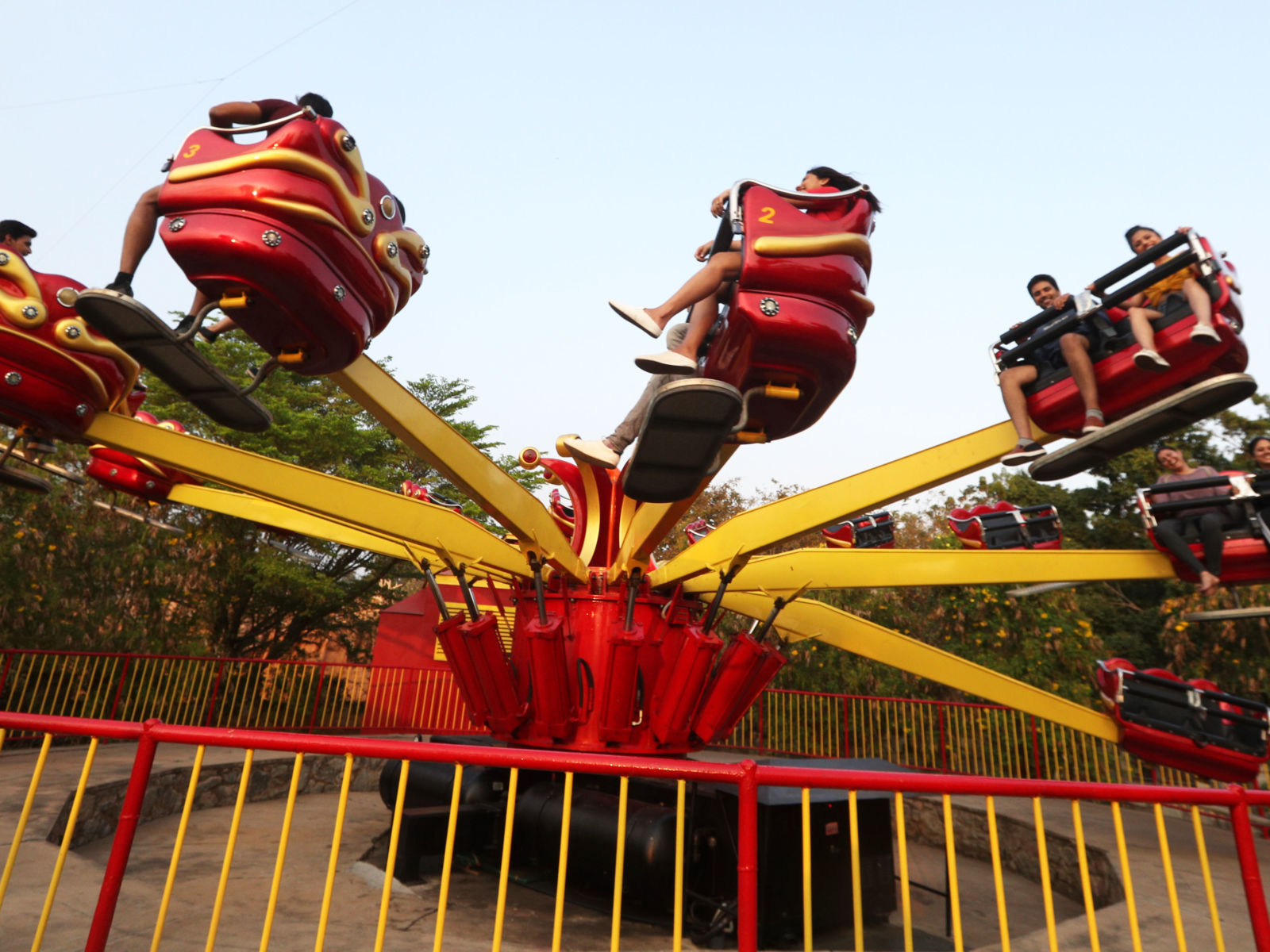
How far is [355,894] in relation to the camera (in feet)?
17.9

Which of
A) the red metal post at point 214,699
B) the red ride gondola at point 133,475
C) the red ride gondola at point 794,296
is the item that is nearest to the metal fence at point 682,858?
the red metal post at point 214,699

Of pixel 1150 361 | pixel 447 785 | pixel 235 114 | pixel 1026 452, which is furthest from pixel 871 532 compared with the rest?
pixel 235 114

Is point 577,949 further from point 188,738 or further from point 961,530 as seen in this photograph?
point 961,530

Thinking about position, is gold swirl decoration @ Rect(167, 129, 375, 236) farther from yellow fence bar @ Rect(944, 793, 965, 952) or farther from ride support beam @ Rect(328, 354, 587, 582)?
yellow fence bar @ Rect(944, 793, 965, 952)

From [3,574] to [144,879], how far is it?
7905mm

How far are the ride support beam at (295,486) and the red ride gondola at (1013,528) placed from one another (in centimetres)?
425

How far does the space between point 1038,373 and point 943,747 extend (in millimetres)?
7636

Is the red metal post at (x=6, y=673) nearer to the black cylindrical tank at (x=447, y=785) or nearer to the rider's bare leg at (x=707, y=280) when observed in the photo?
the black cylindrical tank at (x=447, y=785)

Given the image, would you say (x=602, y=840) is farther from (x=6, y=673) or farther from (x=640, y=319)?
(x=6, y=673)

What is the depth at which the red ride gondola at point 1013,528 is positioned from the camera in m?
6.39

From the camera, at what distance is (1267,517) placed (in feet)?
16.9

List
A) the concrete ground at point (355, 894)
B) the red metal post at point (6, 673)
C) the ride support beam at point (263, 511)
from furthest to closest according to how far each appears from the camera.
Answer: the red metal post at point (6, 673)
the ride support beam at point (263, 511)
the concrete ground at point (355, 894)

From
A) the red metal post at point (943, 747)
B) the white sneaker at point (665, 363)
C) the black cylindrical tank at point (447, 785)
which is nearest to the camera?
the white sneaker at point (665, 363)

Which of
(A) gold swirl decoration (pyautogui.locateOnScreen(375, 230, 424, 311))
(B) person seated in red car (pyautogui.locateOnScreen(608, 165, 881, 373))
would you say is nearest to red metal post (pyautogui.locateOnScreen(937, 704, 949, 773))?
(B) person seated in red car (pyautogui.locateOnScreen(608, 165, 881, 373))
